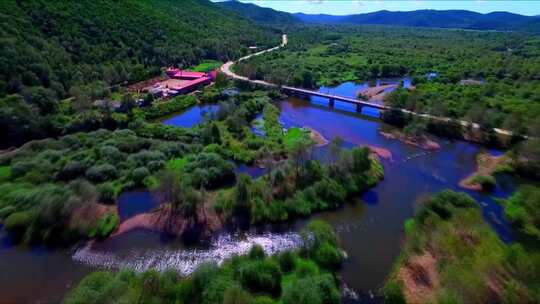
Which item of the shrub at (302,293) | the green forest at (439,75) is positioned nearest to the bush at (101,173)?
the shrub at (302,293)

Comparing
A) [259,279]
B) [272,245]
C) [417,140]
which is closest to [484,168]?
[417,140]

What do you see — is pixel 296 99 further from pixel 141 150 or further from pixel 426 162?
pixel 141 150

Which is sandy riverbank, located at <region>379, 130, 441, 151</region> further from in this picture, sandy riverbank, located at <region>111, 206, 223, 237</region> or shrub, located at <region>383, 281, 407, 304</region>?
sandy riverbank, located at <region>111, 206, 223, 237</region>

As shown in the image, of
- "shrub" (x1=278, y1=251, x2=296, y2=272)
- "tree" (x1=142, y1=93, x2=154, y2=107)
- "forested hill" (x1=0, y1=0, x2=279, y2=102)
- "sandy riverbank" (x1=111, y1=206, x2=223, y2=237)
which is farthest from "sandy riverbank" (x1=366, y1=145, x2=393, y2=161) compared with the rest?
"forested hill" (x1=0, y1=0, x2=279, y2=102)

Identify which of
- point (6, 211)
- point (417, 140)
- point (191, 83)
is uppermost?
point (191, 83)

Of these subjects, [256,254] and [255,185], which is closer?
Result: [256,254]

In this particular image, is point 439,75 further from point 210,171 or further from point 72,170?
point 72,170

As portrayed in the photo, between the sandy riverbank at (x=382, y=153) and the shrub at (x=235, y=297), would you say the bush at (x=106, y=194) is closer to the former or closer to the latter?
the shrub at (x=235, y=297)

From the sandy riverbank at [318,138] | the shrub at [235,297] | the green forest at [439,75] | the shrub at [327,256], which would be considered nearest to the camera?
the shrub at [235,297]
